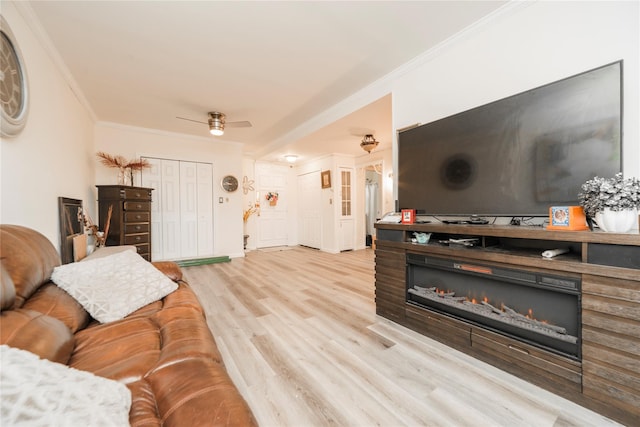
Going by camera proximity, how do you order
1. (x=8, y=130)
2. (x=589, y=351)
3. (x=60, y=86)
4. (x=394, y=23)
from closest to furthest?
(x=589, y=351) < (x=8, y=130) < (x=394, y=23) < (x=60, y=86)

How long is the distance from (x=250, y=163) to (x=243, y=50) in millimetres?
4207

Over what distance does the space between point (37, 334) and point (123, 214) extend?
3114 mm

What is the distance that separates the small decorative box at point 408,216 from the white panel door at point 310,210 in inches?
159

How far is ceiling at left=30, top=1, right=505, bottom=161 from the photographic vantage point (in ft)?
6.00

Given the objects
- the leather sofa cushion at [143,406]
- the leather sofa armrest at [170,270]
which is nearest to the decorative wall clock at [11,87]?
the leather sofa armrest at [170,270]

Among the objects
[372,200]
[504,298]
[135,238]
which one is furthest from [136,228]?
[372,200]

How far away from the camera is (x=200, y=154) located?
4934 mm

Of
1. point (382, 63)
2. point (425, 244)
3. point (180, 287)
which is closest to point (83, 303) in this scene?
point (180, 287)

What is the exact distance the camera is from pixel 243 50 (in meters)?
2.27

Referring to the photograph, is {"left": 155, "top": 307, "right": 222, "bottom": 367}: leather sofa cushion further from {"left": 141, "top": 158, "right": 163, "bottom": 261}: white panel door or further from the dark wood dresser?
{"left": 141, "top": 158, "right": 163, "bottom": 261}: white panel door

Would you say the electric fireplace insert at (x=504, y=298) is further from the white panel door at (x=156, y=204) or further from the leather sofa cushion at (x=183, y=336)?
the white panel door at (x=156, y=204)

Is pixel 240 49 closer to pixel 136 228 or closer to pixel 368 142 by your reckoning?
pixel 368 142

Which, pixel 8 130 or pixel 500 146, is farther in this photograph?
pixel 500 146

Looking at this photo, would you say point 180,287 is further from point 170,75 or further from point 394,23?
point 394,23
